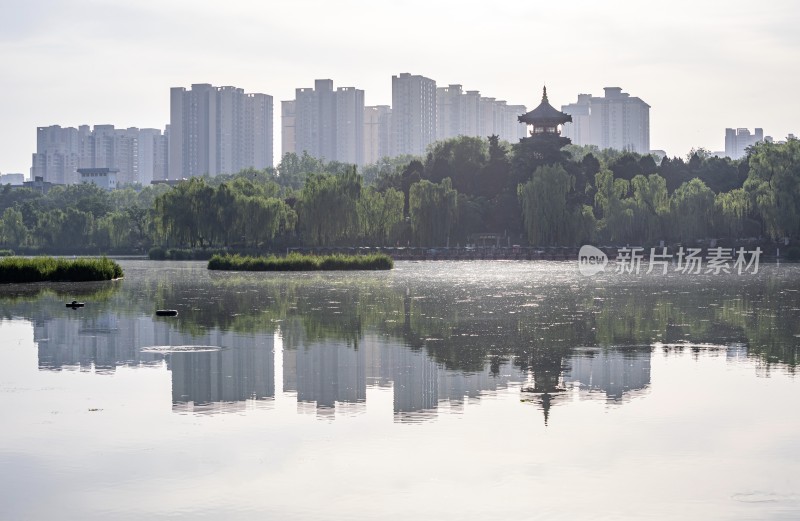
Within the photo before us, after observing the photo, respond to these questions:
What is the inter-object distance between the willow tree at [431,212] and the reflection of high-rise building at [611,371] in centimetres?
5061

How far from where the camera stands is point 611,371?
12.8 m

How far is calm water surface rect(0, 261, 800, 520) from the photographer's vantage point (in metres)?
7.12

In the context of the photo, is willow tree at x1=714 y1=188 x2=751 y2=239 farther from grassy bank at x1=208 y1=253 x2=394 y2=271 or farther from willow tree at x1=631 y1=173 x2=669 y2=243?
grassy bank at x1=208 y1=253 x2=394 y2=271

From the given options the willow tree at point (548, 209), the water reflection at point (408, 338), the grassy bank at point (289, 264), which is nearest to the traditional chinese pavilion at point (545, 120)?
the willow tree at point (548, 209)

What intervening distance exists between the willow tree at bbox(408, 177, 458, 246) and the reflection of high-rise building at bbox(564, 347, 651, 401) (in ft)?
166

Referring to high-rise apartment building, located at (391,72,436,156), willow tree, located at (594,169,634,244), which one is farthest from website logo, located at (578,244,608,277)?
high-rise apartment building, located at (391,72,436,156)

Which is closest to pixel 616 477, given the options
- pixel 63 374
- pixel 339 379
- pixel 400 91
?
pixel 339 379

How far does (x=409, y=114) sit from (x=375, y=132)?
16739mm

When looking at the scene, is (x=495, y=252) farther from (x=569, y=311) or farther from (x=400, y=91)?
(x=400, y=91)

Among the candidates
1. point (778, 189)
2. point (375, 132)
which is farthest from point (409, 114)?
point (778, 189)

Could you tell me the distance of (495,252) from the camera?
2660 inches

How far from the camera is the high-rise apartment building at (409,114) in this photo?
6914 inches

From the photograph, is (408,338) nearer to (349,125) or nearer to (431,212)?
(431,212)

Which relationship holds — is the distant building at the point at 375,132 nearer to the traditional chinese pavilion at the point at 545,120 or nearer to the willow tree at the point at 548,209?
the traditional chinese pavilion at the point at 545,120
